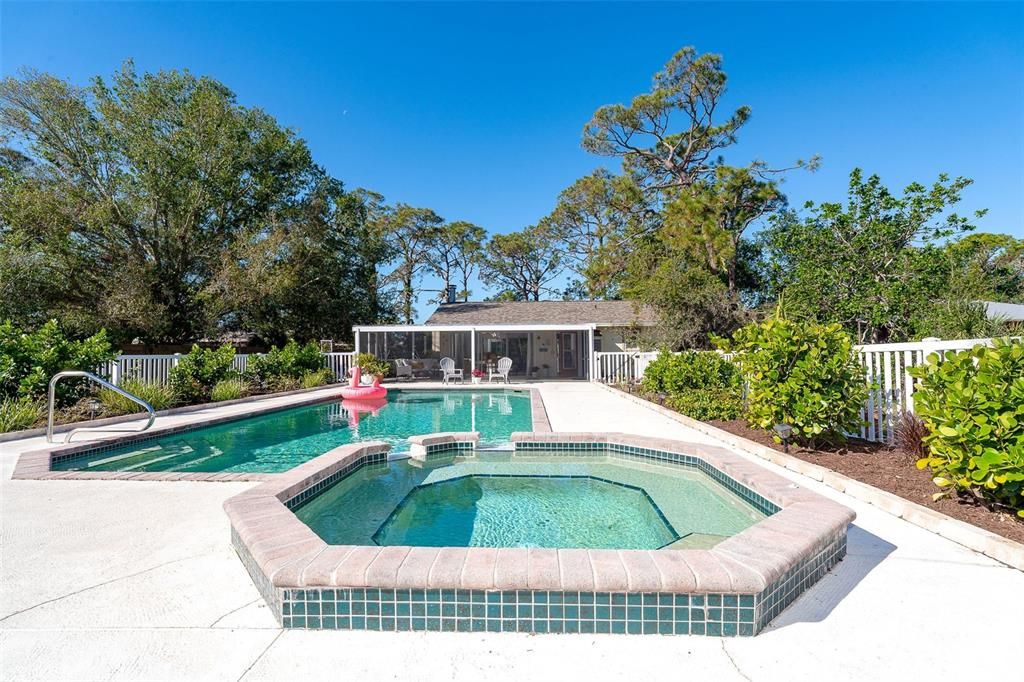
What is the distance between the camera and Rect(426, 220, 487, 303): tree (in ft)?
106

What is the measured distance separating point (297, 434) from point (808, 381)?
7.48 m

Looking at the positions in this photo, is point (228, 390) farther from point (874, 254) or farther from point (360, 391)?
point (874, 254)

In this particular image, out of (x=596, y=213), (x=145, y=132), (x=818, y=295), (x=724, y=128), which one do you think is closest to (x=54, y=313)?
(x=145, y=132)

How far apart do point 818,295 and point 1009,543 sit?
1151 cm

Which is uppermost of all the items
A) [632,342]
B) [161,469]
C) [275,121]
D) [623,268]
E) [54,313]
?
[275,121]

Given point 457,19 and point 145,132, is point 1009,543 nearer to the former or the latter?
point 457,19

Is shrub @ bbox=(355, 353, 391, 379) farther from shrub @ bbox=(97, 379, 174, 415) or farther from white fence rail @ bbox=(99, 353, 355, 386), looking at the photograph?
shrub @ bbox=(97, 379, 174, 415)

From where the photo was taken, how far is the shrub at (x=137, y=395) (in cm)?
846

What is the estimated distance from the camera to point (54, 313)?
15.1 meters

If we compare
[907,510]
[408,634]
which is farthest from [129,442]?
[907,510]

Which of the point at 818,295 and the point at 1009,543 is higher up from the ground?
the point at 818,295

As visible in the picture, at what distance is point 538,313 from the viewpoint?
22.0 metres

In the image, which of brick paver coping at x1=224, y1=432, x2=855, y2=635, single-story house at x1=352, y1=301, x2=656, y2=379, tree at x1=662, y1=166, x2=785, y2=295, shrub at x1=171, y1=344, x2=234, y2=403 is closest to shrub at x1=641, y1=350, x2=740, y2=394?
brick paver coping at x1=224, y1=432, x2=855, y2=635

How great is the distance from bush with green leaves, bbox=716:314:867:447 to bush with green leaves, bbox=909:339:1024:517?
4.33 ft
